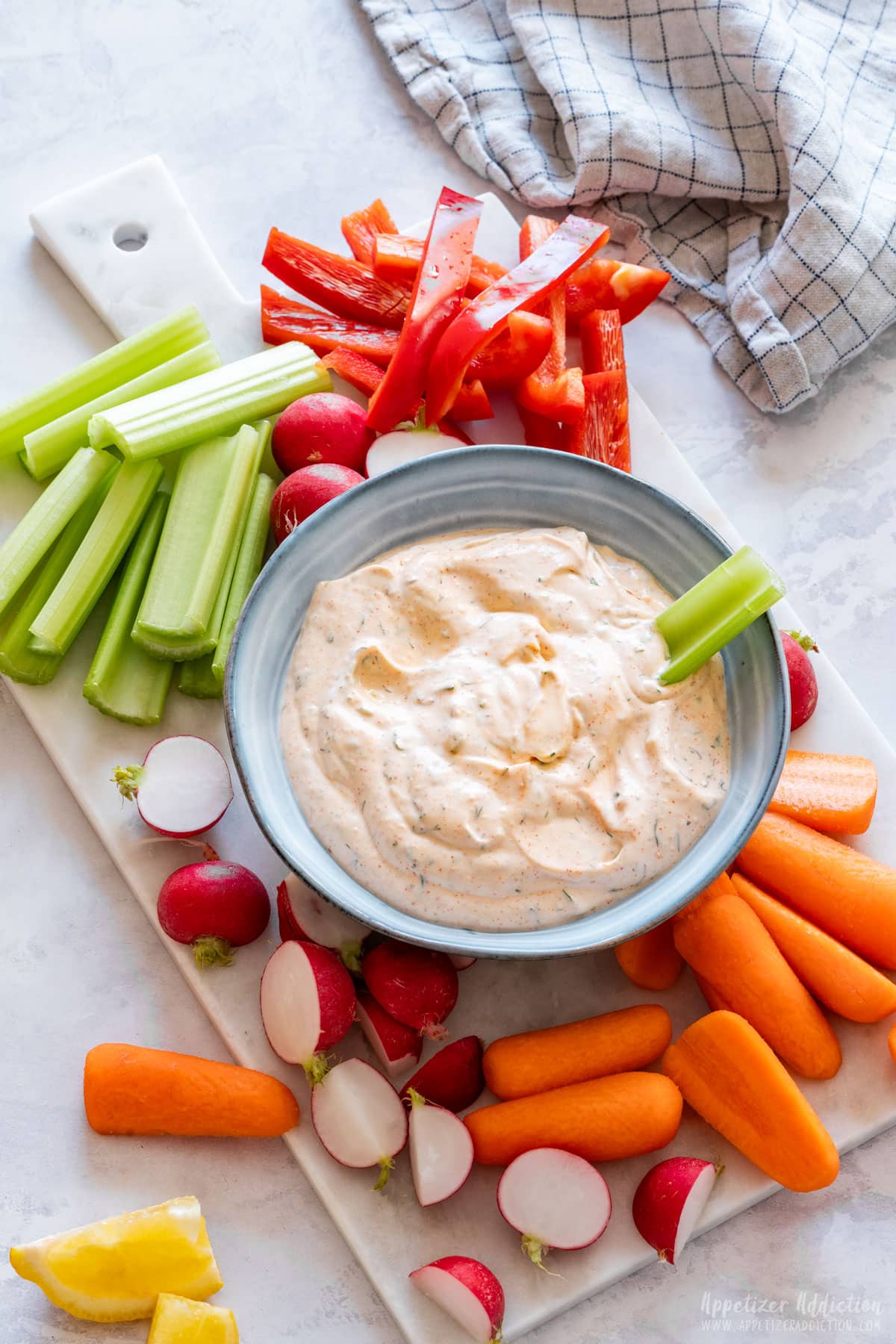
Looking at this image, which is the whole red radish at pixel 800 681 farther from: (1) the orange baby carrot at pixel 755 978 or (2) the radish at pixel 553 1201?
(2) the radish at pixel 553 1201

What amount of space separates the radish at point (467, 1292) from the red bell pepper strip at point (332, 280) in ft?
6.78

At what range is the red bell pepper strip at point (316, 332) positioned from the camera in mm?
3020

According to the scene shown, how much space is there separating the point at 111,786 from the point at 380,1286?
110 centimetres

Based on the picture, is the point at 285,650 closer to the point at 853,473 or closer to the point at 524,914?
the point at 524,914

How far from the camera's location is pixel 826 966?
247 cm

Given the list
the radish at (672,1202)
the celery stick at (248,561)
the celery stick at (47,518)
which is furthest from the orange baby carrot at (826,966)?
the celery stick at (47,518)

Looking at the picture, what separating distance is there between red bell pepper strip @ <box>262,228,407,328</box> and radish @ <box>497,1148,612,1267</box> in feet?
6.31

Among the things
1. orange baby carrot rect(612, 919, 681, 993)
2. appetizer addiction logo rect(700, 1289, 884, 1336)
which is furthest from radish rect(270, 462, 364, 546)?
appetizer addiction logo rect(700, 1289, 884, 1336)

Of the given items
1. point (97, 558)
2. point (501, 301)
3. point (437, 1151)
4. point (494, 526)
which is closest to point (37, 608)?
point (97, 558)

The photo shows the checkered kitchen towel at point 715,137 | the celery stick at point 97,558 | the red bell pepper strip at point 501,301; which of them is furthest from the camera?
the checkered kitchen towel at point 715,137

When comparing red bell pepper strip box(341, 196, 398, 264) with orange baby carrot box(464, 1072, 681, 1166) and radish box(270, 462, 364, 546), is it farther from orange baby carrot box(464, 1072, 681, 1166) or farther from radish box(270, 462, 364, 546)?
orange baby carrot box(464, 1072, 681, 1166)

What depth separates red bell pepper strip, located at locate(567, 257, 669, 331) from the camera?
3.06 m

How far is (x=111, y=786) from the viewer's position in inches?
103

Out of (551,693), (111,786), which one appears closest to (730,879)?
(551,693)
